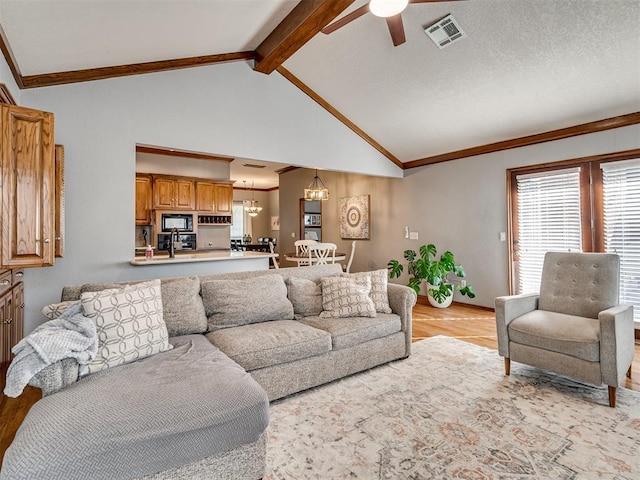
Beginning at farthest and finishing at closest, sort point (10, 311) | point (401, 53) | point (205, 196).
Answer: point (205, 196) < point (401, 53) < point (10, 311)

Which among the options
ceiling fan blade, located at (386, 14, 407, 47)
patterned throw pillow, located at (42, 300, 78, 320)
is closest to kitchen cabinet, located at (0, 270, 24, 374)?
patterned throw pillow, located at (42, 300, 78, 320)

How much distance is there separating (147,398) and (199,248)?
18.0 ft

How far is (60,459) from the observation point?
3.81ft

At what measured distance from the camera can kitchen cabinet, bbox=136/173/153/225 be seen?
19.2 ft

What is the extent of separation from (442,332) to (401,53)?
3.19 meters

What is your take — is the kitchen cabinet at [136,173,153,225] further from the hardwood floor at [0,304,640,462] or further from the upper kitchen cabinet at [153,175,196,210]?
the hardwood floor at [0,304,640,462]

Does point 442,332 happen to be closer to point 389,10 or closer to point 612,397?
point 612,397

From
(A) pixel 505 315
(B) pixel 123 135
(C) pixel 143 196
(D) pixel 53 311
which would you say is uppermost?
(B) pixel 123 135

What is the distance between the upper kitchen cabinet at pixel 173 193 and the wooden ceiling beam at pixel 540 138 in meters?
4.10

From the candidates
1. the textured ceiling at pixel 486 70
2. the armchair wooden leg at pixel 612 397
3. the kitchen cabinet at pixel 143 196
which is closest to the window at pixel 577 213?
the textured ceiling at pixel 486 70

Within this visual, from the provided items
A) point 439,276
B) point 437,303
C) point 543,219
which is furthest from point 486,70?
point 437,303

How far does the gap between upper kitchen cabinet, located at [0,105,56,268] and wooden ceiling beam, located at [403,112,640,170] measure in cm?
492

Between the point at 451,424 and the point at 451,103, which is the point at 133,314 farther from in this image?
the point at 451,103

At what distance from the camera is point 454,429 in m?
1.99
